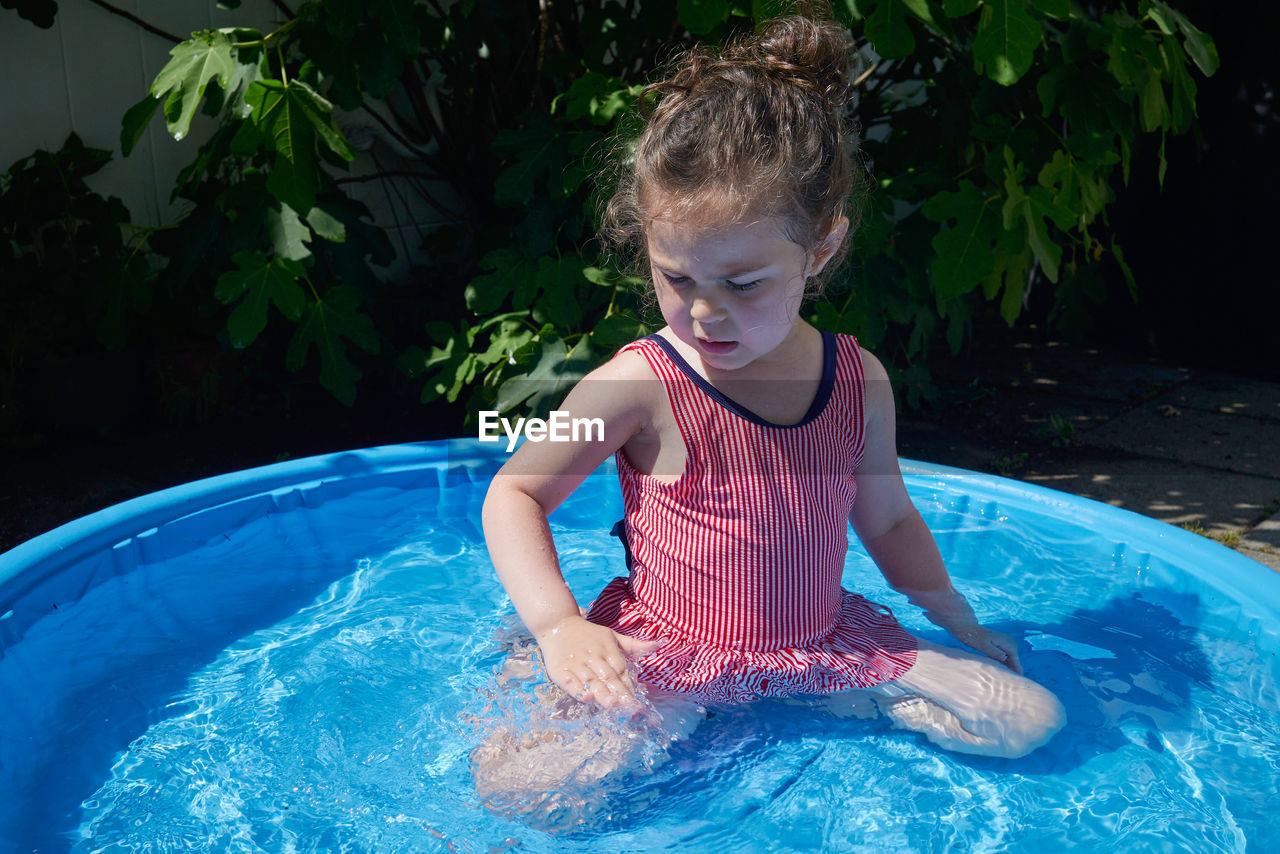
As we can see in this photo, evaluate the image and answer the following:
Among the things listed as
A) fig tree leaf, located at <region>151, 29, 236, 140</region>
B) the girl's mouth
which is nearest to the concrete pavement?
the girl's mouth

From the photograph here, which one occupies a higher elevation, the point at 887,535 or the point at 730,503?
the point at 730,503

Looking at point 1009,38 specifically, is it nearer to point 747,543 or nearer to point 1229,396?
point 747,543

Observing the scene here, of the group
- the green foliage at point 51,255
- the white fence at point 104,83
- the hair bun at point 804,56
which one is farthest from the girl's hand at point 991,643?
the white fence at point 104,83

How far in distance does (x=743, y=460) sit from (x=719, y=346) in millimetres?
235

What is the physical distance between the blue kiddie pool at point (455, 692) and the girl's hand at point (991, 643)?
5.1 inches

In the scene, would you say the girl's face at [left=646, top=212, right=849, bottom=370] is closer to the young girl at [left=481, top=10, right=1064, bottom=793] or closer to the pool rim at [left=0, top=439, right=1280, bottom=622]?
the young girl at [left=481, top=10, right=1064, bottom=793]

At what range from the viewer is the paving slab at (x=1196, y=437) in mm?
3764

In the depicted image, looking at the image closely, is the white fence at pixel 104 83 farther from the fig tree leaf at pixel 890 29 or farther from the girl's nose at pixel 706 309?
the girl's nose at pixel 706 309

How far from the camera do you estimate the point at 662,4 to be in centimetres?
298

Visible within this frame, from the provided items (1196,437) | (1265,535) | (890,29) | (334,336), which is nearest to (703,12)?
(890,29)

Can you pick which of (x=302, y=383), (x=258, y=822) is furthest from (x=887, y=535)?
(x=302, y=383)

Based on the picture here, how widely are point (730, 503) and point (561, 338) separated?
1312 mm

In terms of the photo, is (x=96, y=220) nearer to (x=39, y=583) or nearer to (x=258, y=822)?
(x=39, y=583)

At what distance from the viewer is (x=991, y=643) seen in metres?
2.20
